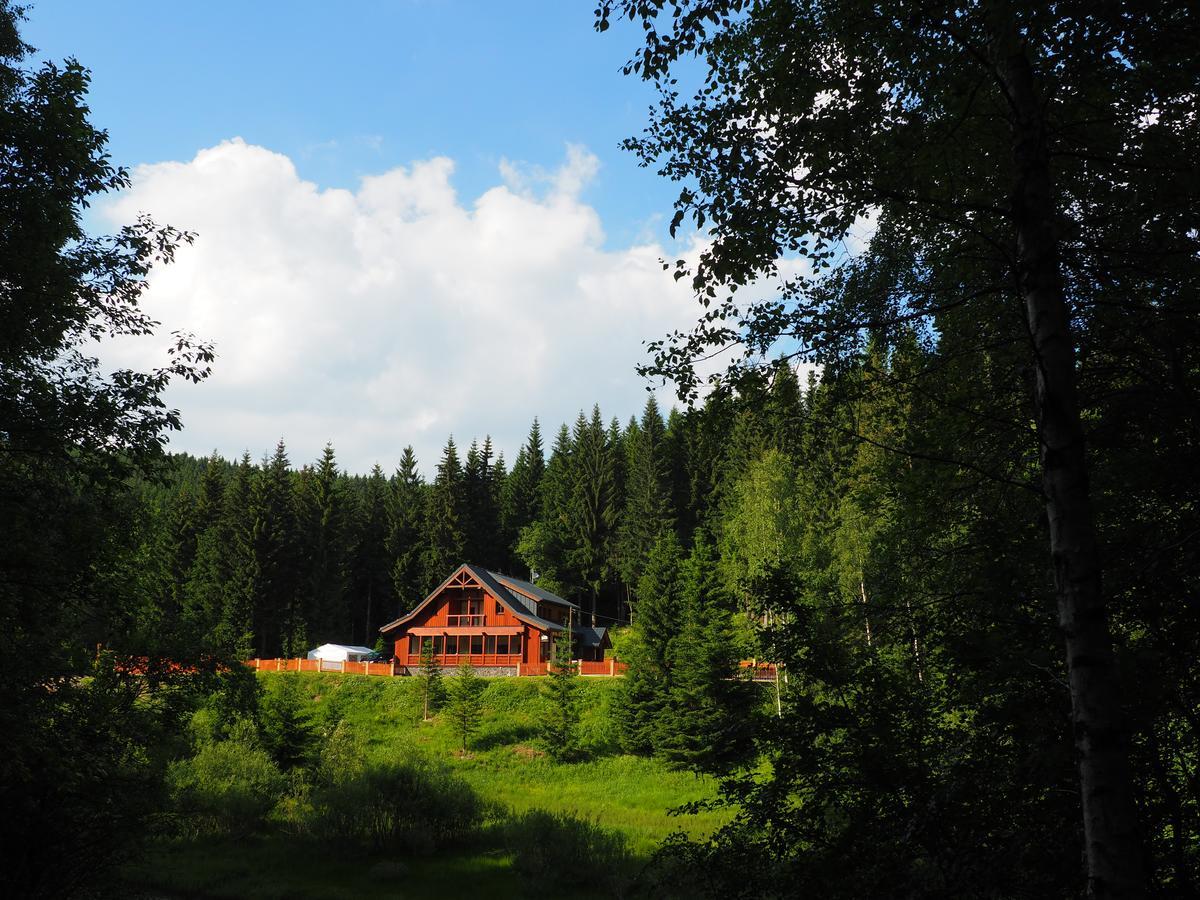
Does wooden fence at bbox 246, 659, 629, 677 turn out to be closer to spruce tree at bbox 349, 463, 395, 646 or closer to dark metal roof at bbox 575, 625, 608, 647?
dark metal roof at bbox 575, 625, 608, 647

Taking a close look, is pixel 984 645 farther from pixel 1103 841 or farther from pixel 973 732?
pixel 1103 841

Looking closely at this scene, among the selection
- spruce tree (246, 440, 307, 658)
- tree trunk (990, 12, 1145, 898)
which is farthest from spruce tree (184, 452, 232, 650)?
tree trunk (990, 12, 1145, 898)

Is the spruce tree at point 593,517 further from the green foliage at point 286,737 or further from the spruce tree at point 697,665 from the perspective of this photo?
the green foliage at point 286,737

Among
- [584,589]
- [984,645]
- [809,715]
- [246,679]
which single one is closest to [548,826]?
[246,679]

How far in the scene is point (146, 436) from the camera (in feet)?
35.6

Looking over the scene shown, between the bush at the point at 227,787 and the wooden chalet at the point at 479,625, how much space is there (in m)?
18.3

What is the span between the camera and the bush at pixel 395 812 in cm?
2380

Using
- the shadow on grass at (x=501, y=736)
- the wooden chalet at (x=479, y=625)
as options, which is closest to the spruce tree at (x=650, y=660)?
the shadow on grass at (x=501, y=736)

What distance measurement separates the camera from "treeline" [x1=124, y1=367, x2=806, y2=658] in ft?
185

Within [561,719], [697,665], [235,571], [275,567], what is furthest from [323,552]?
[697,665]

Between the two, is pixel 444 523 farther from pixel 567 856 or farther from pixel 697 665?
pixel 567 856

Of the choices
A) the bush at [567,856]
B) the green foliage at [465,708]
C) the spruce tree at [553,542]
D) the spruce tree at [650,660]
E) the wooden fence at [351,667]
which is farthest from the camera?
the spruce tree at [553,542]

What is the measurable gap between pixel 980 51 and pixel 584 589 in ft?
200

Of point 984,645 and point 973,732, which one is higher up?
point 984,645
